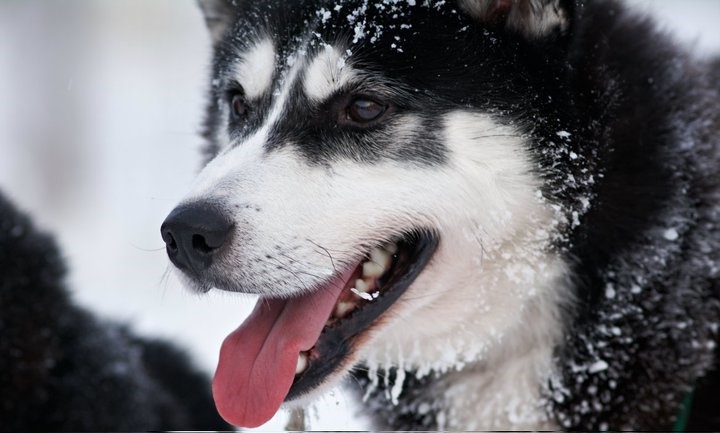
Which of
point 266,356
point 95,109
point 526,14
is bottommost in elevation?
point 95,109

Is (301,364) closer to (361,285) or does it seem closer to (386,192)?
(361,285)

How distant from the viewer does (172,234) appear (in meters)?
1.44

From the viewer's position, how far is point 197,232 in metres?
1.42

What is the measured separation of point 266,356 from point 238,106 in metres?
0.65

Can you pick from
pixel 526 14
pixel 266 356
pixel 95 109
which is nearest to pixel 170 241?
pixel 266 356

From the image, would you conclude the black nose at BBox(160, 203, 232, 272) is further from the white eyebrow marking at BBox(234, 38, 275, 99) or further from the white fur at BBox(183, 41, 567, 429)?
the white eyebrow marking at BBox(234, 38, 275, 99)

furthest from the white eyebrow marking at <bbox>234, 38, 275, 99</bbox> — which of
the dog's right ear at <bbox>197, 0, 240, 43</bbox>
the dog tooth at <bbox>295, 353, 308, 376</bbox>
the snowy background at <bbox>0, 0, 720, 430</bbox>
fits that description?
the snowy background at <bbox>0, 0, 720, 430</bbox>

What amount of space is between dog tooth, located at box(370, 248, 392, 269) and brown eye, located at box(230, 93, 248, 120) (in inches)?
20.1

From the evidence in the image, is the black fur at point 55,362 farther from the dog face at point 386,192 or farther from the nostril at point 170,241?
the nostril at point 170,241

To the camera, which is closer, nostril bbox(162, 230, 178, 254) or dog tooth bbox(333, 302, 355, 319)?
nostril bbox(162, 230, 178, 254)

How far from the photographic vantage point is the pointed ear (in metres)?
1.64

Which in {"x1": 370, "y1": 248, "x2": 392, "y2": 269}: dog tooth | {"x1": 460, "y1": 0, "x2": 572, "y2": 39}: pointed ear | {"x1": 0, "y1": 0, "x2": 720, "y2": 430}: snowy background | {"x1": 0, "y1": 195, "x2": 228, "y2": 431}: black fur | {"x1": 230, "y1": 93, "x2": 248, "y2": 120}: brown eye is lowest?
{"x1": 0, "y1": 0, "x2": 720, "y2": 430}: snowy background

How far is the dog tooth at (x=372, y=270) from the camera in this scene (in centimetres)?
162

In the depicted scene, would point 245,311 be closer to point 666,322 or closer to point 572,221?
point 572,221
